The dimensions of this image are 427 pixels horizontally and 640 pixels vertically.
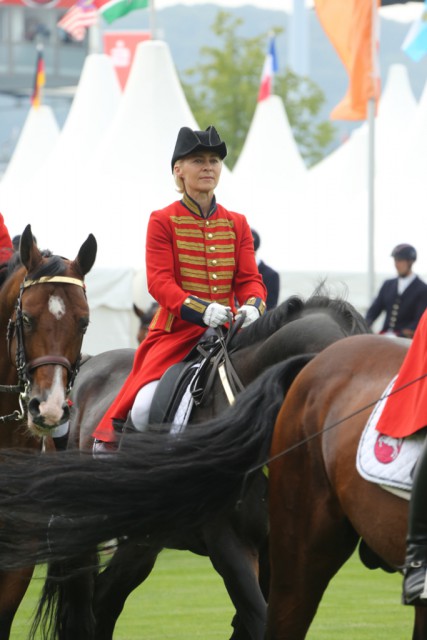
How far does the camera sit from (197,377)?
623cm

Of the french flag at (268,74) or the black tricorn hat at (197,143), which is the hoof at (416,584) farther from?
the french flag at (268,74)

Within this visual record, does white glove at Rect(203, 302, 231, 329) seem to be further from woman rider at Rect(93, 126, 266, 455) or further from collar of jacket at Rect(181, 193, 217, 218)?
collar of jacket at Rect(181, 193, 217, 218)

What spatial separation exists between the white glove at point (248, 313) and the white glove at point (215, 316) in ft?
0.40

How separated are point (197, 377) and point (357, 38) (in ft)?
33.6

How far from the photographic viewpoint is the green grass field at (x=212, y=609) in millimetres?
7820

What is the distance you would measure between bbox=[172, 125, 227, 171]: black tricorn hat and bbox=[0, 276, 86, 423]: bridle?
82 cm

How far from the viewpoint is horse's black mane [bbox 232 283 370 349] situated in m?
6.04

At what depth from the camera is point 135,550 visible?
538 cm

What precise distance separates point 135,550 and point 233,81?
38.6 metres

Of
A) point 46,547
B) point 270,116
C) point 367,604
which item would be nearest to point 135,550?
point 46,547

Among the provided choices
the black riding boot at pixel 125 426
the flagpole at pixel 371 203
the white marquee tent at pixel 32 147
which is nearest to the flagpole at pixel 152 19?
the flagpole at pixel 371 203

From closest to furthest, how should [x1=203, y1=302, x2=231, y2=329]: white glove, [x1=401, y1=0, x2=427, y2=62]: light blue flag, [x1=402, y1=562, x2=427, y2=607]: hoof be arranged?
1. [x1=402, y1=562, x2=427, y2=607]: hoof
2. [x1=203, y1=302, x2=231, y2=329]: white glove
3. [x1=401, y1=0, x2=427, y2=62]: light blue flag

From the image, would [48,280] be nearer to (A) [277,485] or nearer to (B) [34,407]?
(B) [34,407]

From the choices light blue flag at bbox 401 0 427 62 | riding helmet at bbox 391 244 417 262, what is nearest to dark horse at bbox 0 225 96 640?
riding helmet at bbox 391 244 417 262
